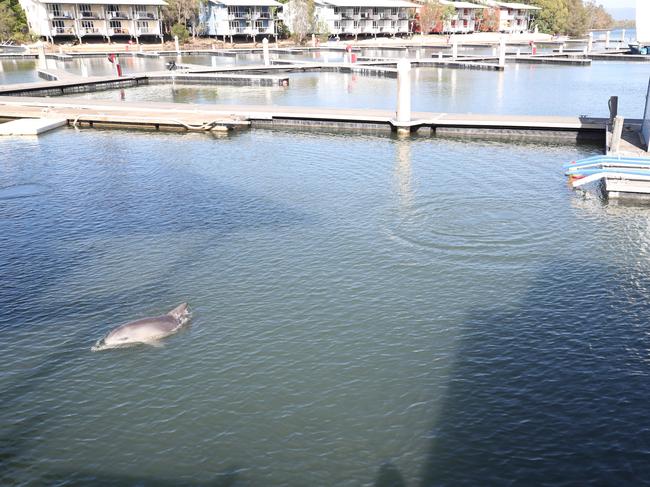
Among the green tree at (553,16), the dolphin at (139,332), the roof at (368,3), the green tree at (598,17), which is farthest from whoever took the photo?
the green tree at (598,17)

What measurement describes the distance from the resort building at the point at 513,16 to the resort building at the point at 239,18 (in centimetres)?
5895

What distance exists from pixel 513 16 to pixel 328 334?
149351 millimetres

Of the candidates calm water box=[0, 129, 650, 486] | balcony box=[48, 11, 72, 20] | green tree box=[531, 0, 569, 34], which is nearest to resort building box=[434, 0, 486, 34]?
green tree box=[531, 0, 569, 34]

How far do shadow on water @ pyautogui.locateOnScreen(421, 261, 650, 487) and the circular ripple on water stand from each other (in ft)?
9.10

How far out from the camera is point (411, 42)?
114 m

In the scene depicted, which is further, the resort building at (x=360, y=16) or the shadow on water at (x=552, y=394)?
the resort building at (x=360, y=16)

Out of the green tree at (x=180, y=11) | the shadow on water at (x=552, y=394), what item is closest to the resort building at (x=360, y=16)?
the green tree at (x=180, y=11)

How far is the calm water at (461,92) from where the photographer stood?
144 ft

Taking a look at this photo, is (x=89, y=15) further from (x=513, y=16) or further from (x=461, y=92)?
(x=513, y=16)

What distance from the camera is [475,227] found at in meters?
19.9

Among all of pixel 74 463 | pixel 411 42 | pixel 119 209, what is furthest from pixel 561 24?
pixel 74 463

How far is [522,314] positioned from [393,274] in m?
3.85

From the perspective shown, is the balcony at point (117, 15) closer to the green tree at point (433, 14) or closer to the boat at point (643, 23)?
the green tree at point (433, 14)

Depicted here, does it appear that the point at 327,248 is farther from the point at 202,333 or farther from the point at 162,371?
the point at 162,371
